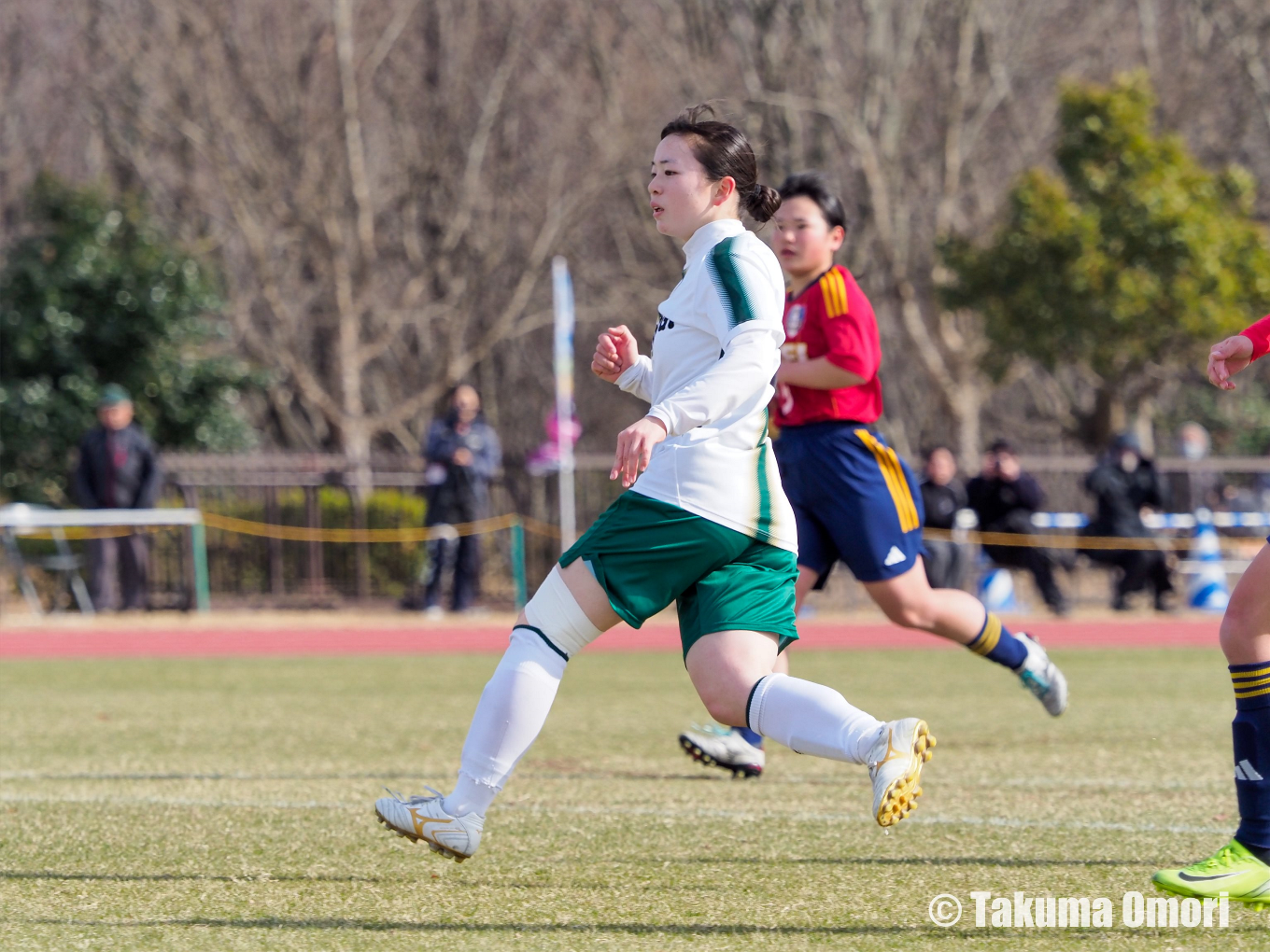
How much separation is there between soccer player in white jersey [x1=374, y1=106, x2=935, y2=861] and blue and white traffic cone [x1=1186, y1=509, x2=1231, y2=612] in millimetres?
14146

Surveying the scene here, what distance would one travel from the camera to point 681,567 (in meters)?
4.00

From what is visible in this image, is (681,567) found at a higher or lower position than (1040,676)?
higher

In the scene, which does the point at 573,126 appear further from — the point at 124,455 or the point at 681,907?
the point at 681,907

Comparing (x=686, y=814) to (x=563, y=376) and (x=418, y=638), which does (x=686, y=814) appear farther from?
(x=563, y=376)

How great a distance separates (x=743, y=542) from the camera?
4.05 meters

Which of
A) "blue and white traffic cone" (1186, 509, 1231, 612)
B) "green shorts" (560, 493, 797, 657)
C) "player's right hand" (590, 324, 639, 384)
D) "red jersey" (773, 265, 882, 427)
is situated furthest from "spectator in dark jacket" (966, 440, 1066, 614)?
"green shorts" (560, 493, 797, 657)

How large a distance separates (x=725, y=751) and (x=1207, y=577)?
40.8 ft

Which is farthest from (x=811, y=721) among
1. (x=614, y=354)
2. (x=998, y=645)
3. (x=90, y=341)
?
(x=90, y=341)

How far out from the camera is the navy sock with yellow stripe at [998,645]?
640 centimetres

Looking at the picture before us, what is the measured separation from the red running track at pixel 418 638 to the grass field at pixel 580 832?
14.2 feet

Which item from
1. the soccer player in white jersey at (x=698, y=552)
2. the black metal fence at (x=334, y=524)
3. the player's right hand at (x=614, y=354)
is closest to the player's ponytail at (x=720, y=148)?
the soccer player in white jersey at (x=698, y=552)

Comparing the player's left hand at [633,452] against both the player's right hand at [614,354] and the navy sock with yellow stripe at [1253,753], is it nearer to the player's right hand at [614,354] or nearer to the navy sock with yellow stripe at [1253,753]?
the player's right hand at [614,354]

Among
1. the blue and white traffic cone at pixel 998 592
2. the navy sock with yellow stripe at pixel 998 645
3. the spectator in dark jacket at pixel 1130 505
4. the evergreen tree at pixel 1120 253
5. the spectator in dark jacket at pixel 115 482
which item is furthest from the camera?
the evergreen tree at pixel 1120 253

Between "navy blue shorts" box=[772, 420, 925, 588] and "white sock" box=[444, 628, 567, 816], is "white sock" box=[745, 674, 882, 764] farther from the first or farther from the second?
"navy blue shorts" box=[772, 420, 925, 588]
